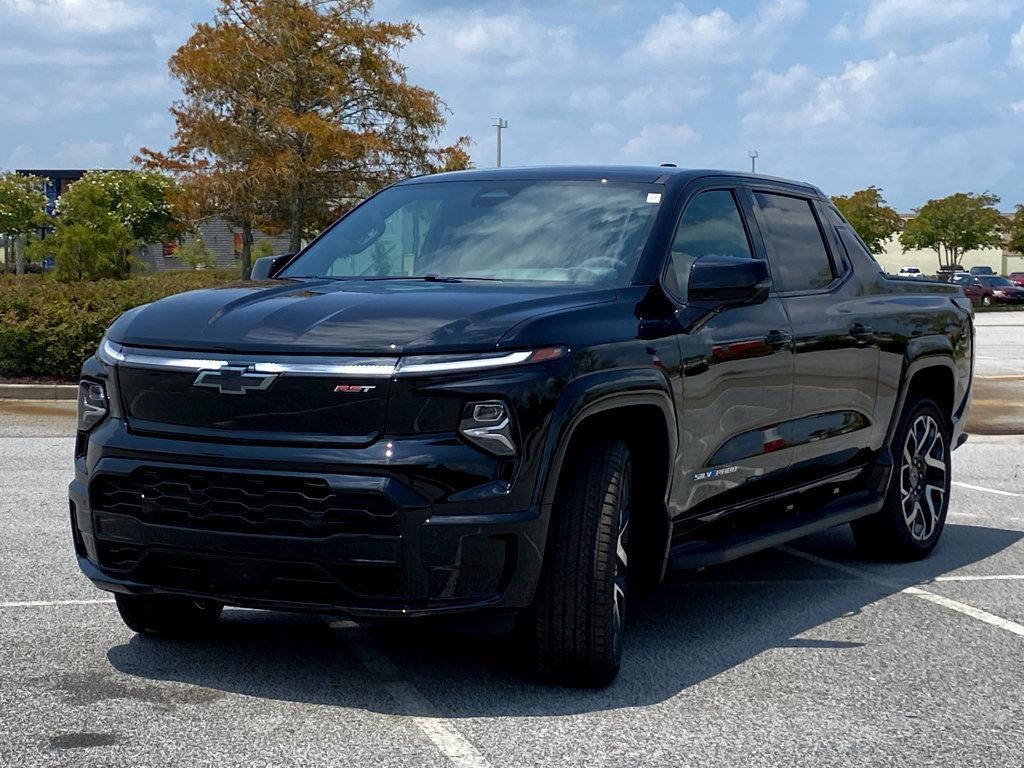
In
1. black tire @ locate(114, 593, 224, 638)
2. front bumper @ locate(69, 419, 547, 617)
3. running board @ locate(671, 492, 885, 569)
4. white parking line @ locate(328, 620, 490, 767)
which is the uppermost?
front bumper @ locate(69, 419, 547, 617)

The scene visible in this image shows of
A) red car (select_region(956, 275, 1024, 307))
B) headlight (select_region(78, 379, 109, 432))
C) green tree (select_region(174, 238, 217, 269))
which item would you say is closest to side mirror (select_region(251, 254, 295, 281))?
headlight (select_region(78, 379, 109, 432))

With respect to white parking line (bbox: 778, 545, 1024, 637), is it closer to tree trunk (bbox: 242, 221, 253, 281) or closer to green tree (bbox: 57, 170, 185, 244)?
tree trunk (bbox: 242, 221, 253, 281)

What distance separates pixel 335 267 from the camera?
6.41 meters

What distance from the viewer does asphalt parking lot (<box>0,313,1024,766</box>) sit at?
4.52m

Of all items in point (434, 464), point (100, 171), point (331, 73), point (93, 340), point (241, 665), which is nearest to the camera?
point (434, 464)

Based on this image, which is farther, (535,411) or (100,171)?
(100,171)

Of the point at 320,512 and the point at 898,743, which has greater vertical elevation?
the point at 320,512

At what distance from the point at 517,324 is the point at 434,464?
0.56 m

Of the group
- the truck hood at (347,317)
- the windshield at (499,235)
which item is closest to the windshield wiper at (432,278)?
the windshield at (499,235)

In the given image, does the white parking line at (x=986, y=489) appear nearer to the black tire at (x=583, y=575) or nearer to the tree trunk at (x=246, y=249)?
the black tire at (x=583, y=575)

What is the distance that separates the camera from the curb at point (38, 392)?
16.3 metres

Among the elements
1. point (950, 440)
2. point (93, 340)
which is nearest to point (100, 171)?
point (93, 340)

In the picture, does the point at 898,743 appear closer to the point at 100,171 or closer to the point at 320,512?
the point at 320,512

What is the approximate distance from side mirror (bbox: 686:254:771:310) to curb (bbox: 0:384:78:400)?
38.6 feet
